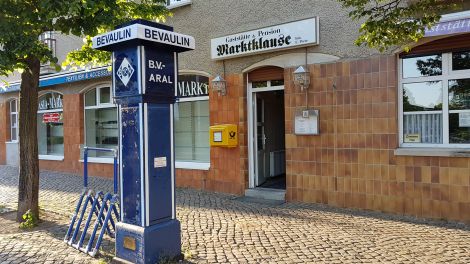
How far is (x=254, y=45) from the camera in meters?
8.98

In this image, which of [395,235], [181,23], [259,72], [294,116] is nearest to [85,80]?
[181,23]

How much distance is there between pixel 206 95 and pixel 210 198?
257cm

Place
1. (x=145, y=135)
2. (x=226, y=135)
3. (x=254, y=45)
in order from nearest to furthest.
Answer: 1. (x=145, y=135)
2. (x=254, y=45)
3. (x=226, y=135)

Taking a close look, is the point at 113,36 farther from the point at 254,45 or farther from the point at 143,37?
the point at 254,45

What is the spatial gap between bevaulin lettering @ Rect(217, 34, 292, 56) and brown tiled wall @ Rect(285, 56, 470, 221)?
26.3 inches

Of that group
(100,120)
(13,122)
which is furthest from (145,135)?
(13,122)

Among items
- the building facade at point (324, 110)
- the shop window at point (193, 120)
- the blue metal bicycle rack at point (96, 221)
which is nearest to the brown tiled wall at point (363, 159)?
the building facade at point (324, 110)

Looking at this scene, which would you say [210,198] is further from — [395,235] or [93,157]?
[93,157]

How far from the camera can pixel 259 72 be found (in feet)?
30.5

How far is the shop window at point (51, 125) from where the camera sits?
15.0 meters

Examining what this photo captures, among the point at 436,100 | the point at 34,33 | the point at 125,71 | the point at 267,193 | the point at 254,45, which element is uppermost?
the point at 254,45

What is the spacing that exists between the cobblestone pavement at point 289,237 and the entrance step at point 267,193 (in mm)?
460

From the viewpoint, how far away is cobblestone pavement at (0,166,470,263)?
17.0ft

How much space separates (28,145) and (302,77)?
5112mm
